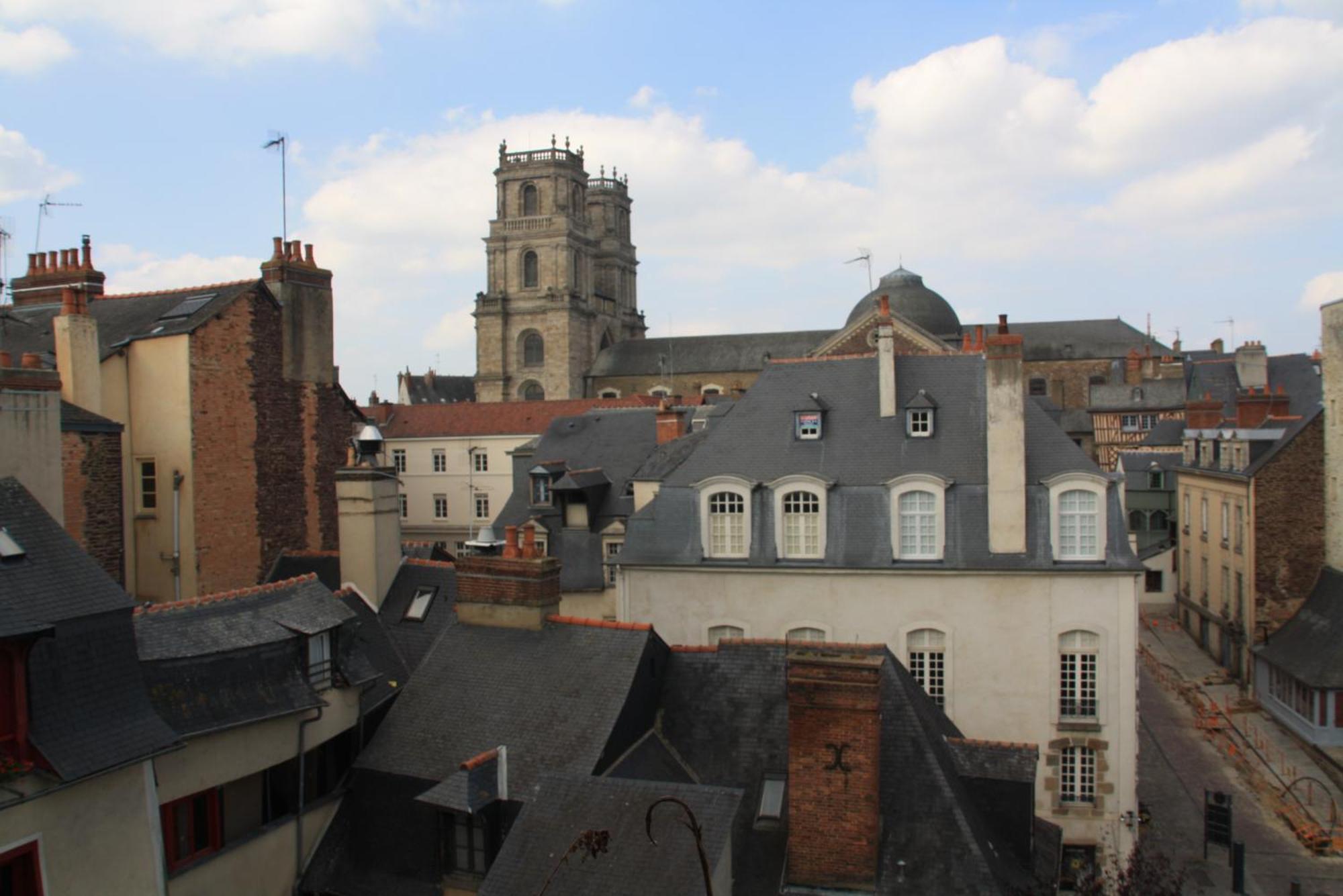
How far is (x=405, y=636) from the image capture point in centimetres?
1411

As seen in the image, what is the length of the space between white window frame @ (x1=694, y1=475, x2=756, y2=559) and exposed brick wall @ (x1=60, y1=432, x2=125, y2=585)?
9754 mm

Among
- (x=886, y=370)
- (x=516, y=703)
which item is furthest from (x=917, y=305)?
(x=516, y=703)

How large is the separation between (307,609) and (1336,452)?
25.4 meters

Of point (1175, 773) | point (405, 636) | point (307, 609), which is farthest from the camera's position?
point (1175, 773)

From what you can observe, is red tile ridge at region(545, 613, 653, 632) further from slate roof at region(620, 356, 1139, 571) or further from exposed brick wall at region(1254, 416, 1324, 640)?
exposed brick wall at region(1254, 416, 1324, 640)

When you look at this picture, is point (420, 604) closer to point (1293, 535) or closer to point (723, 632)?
point (723, 632)

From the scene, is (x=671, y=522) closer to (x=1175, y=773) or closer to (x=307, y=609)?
(x=307, y=609)

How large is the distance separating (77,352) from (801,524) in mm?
12588

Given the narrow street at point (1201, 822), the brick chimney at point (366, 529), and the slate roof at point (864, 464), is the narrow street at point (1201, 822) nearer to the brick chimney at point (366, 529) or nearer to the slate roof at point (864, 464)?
the slate roof at point (864, 464)

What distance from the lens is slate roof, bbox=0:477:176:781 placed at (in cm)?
805

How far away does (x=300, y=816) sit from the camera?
1110cm

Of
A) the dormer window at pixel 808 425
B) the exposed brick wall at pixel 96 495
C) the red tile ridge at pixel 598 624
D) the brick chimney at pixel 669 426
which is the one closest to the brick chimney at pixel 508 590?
the red tile ridge at pixel 598 624

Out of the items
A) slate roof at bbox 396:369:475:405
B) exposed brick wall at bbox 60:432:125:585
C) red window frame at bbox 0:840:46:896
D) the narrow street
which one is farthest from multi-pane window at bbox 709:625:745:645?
slate roof at bbox 396:369:475:405

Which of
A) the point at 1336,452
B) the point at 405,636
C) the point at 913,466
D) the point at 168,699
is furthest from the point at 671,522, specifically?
the point at 1336,452
